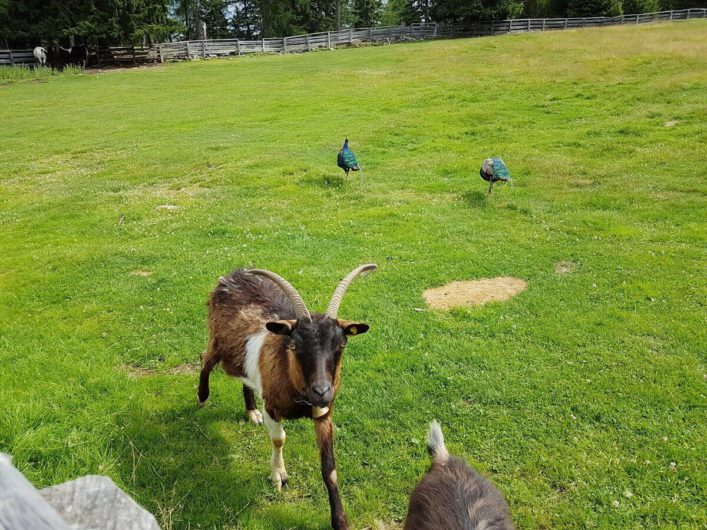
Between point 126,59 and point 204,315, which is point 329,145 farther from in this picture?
point 126,59

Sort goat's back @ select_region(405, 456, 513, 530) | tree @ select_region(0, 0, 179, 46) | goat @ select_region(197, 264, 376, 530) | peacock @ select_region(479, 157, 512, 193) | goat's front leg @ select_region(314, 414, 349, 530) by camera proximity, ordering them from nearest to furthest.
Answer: goat's back @ select_region(405, 456, 513, 530) < goat @ select_region(197, 264, 376, 530) < goat's front leg @ select_region(314, 414, 349, 530) < peacock @ select_region(479, 157, 512, 193) < tree @ select_region(0, 0, 179, 46)

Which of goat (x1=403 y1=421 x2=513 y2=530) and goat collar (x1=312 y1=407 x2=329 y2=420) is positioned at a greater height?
goat collar (x1=312 y1=407 x2=329 y2=420)

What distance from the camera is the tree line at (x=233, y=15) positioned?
1833 inches

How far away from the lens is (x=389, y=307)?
8602mm

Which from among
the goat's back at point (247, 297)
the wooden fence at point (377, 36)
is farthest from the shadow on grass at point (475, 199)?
the wooden fence at point (377, 36)

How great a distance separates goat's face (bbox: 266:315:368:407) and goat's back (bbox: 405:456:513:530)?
3.57 feet

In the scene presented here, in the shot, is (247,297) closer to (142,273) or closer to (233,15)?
(142,273)

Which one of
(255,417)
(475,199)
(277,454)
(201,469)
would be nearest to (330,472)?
(277,454)

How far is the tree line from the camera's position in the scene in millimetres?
46562

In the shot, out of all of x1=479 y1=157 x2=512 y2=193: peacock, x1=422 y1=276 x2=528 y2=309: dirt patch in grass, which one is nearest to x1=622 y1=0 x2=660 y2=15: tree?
x1=479 y1=157 x2=512 y2=193: peacock

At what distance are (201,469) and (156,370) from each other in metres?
2.20

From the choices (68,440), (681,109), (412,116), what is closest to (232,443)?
(68,440)

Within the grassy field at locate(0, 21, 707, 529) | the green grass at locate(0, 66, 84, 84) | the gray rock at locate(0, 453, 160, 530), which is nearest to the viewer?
the gray rock at locate(0, 453, 160, 530)

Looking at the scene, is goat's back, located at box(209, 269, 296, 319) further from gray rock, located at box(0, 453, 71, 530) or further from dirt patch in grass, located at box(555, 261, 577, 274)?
dirt patch in grass, located at box(555, 261, 577, 274)
